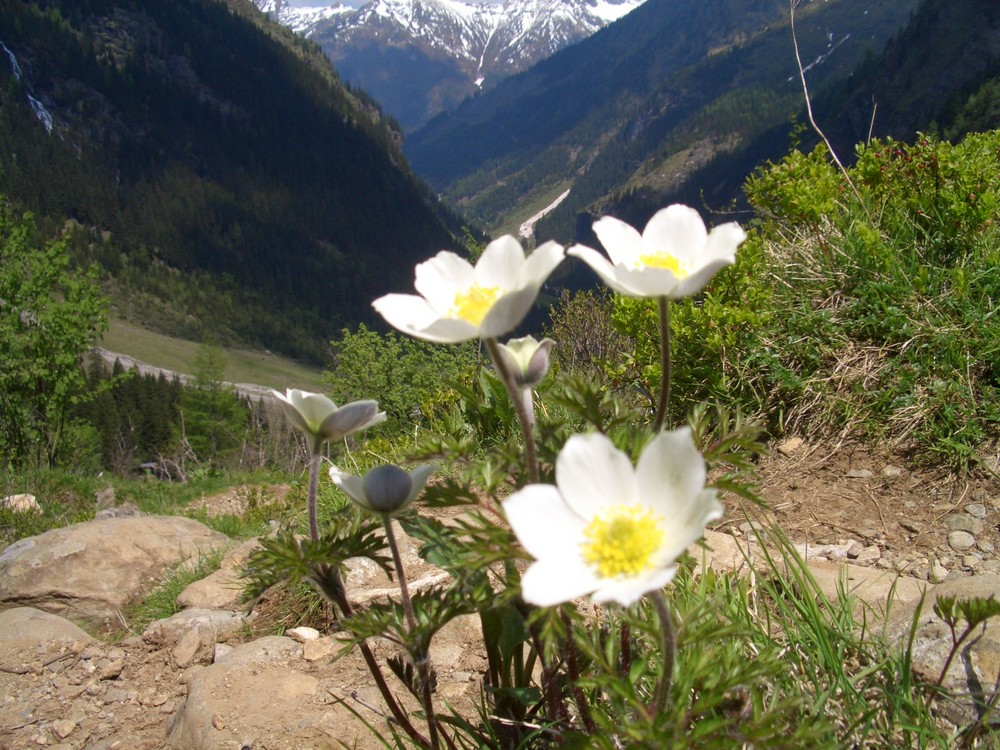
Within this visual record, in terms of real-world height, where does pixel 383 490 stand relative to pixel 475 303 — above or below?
below

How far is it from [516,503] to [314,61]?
184018mm

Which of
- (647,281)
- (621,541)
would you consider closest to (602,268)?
(647,281)

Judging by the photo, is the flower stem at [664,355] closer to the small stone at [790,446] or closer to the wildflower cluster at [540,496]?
the wildflower cluster at [540,496]

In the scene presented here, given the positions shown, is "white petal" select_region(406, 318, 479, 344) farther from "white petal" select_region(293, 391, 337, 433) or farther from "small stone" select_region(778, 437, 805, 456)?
"small stone" select_region(778, 437, 805, 456)

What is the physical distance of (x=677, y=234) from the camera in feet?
4.64

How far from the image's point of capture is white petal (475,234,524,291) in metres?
1.30

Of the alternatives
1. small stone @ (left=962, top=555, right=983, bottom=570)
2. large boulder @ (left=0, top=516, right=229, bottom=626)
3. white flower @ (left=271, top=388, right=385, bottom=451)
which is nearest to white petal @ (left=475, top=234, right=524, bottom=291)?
white flower @ (left=271, top=388, right=385, bottom=451)

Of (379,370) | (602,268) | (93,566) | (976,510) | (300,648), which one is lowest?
(379,370)

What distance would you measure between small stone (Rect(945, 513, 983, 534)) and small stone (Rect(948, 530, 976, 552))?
0.03 m

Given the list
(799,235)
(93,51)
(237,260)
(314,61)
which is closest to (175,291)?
(237,260)

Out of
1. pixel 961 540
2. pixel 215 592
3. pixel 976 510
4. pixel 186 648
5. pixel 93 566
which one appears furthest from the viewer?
pixel 93 566

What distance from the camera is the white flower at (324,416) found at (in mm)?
1465

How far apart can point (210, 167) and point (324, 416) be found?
525ft

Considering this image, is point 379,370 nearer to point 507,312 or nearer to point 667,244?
point 667,244
